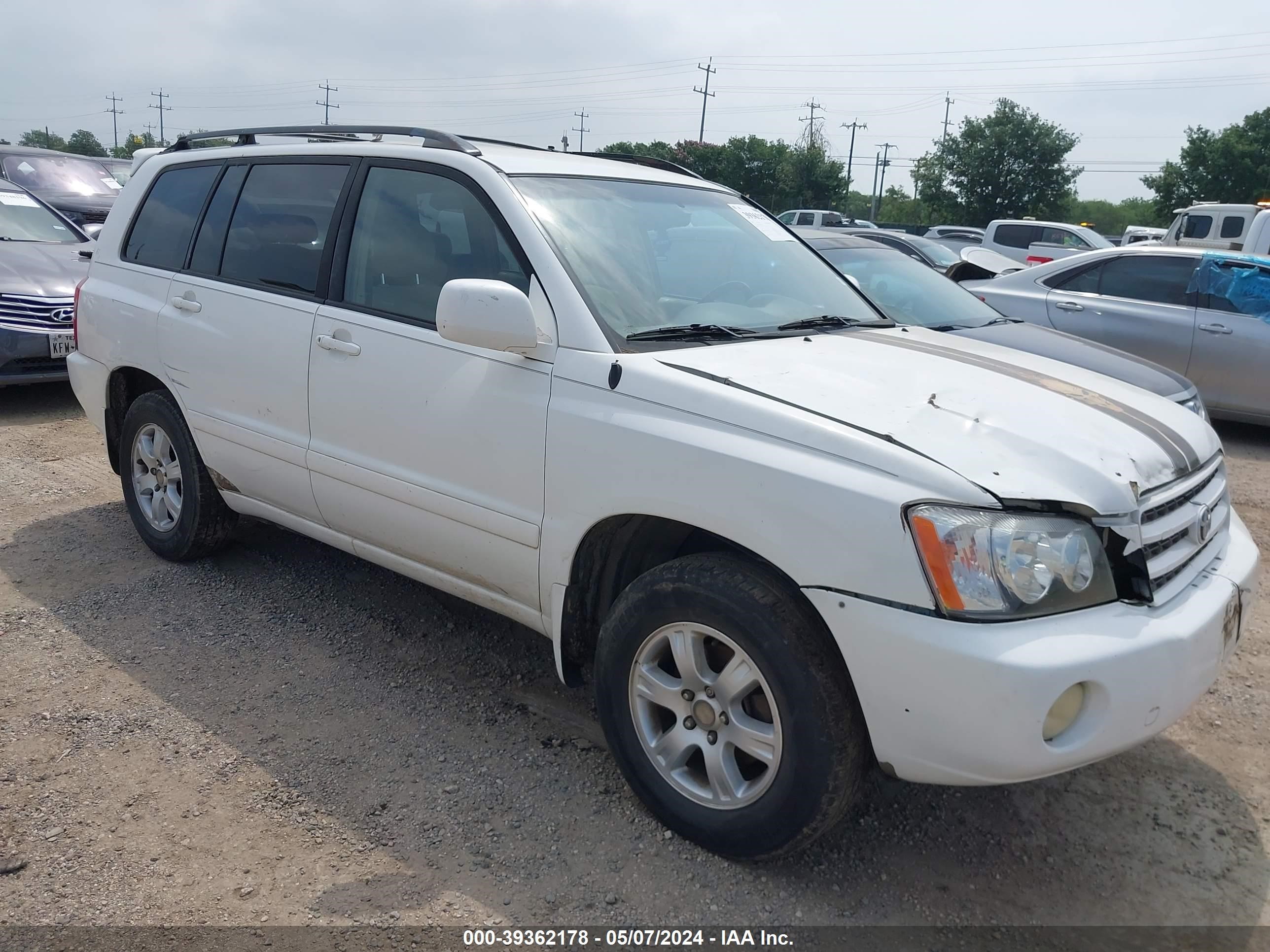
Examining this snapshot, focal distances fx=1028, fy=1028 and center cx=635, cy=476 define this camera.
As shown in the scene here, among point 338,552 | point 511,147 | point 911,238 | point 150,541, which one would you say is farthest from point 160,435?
point 911,238


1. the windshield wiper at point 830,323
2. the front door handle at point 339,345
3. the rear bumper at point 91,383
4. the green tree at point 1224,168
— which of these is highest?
the green tree at point 1224,168

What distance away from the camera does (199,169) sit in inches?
176

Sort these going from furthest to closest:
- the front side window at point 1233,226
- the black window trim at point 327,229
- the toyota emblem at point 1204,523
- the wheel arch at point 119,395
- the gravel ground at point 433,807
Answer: the front side window at point 1233,226
the wheel arch at point 119,395
the black window trim at point 327,229
the toyota emblem at point 1204,523
the gravel ground at point 433,807

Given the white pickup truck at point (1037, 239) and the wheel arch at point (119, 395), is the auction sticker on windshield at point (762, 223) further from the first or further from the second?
the white pickup truck at point (1037, 239)

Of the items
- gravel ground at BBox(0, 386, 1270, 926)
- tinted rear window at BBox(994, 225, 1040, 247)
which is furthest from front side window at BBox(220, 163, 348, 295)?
tinted rear window at BBox(994, 225, 1040, 247)

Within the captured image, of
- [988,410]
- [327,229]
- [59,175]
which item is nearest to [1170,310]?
[988,410]

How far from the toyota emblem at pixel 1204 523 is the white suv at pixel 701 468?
0.01 meters

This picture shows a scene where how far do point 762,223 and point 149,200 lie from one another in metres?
2.79

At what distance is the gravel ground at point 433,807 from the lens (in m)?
2.55

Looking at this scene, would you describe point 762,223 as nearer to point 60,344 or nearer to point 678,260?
point 678,260

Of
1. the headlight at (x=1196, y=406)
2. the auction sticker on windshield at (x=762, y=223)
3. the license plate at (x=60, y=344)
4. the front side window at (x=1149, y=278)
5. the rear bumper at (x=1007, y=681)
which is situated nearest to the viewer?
the rear bumper at (x=1007, y=681)

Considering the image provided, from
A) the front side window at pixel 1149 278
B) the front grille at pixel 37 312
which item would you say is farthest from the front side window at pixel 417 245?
the front side window at pixel 1149 278

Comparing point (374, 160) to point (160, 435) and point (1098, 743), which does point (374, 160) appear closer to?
point (160, 435)

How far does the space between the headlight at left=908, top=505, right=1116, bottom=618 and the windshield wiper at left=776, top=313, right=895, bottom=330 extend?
1.20 meters
